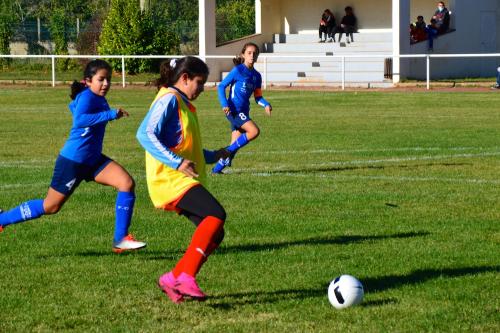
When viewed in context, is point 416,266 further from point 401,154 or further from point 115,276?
point 401,154

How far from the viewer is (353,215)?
10.5 metres

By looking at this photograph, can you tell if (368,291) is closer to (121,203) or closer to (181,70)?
(181,70)

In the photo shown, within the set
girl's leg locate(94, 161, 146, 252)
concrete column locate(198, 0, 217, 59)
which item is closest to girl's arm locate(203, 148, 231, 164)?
girl's leg locate(94, 161, 146, 252)

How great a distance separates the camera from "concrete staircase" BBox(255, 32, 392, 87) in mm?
38062

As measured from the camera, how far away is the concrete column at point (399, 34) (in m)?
37.5

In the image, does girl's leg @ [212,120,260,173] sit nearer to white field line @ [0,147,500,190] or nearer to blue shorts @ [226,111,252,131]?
blue shorts @ [226,111,252,131]

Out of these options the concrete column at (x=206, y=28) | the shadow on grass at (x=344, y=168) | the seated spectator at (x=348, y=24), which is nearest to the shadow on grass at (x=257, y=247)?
the shadow on grass at (x=344, y=168)

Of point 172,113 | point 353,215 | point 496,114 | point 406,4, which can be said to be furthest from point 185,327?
point 406,4

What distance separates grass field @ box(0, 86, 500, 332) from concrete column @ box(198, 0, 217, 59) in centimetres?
2419

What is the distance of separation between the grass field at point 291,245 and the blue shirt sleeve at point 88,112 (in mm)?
1081

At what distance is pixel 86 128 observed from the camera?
8.97 m

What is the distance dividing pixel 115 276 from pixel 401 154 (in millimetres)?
9105

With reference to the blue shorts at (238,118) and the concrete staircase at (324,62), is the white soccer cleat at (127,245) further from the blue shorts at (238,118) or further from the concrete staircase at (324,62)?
the concrete staircase at (324,62)

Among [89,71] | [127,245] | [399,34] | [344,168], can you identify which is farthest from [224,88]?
[399,34]
